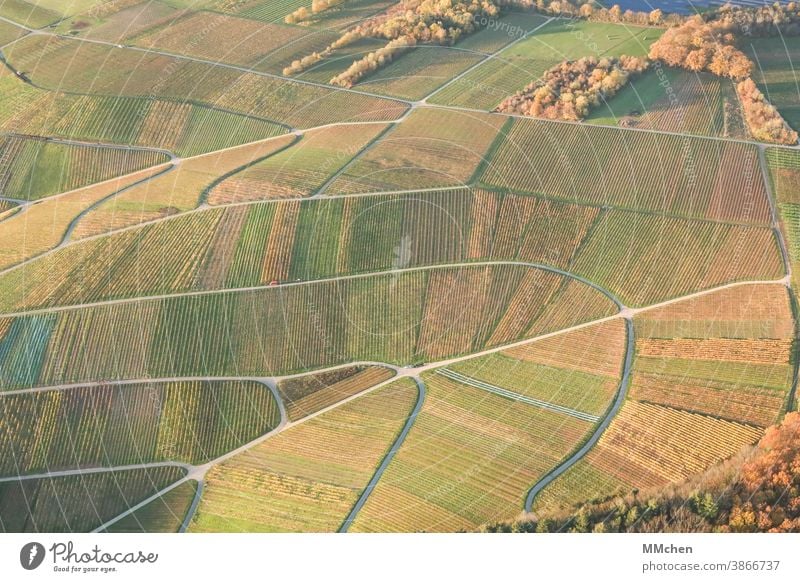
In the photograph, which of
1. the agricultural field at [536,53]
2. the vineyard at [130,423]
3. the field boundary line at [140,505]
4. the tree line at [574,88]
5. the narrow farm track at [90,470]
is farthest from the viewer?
the agricultural field at [536,53]

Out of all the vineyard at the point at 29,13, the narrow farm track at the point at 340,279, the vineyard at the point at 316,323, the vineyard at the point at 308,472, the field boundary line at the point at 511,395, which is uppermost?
the vineyard at the point at 29,13

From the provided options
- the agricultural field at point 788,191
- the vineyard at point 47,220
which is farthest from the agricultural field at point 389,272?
the vineyard at point 47,220

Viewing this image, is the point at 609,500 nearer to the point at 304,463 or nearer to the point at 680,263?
A: the point at 304,463

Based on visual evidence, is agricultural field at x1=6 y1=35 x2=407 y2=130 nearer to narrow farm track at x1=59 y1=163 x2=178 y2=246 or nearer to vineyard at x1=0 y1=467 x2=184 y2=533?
narrow farm track at x1=59 y1=163 x2=178 y2=246

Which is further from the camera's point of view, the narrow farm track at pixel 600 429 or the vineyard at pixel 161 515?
the vineyard at pixel 161 515

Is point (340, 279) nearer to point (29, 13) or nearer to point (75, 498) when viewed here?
point (75, 498)

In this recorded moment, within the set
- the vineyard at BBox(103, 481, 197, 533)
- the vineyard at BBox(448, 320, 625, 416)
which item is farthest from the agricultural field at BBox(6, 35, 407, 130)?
the vineyard at BBox(103, 481, 197, 533)

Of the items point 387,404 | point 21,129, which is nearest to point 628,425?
point 387,404

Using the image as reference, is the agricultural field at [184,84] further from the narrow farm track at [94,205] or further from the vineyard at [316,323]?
the vineyard at [316,323]
